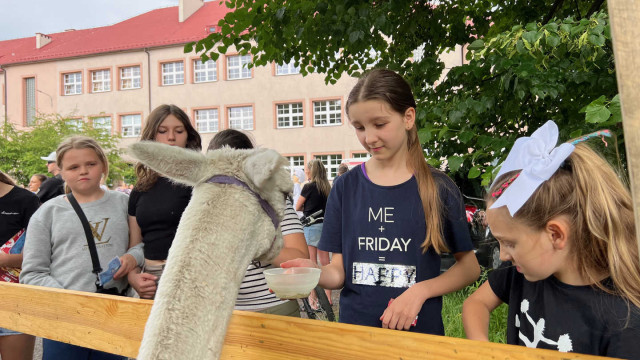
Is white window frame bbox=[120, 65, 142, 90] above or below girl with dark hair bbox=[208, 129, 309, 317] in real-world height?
above

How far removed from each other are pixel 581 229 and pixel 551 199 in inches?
4.6

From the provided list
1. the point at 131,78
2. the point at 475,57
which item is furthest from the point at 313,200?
the point at 131,78

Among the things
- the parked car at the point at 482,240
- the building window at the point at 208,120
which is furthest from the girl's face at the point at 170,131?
the building window at the point at 208,120

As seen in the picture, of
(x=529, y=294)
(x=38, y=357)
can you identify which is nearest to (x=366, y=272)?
(x=529, y=294)

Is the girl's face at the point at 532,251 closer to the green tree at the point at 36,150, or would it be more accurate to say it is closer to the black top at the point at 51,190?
the black top at the point at 51,190

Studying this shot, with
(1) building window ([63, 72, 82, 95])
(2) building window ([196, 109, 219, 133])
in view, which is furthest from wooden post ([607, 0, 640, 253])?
(1) building window ([63, 72, 82, 95])

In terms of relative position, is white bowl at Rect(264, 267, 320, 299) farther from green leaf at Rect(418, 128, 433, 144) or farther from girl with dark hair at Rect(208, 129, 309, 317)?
green leaf at Rect(418, 128, 433, 144)

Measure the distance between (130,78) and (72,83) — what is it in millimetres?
4762

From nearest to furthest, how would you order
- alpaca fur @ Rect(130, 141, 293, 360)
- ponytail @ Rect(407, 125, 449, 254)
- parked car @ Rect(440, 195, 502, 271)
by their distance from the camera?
alpaca fur @ Rect(130, 141, 293, 360) → ponytail @ Rect(407, 125, 449, 254) → parked car @ Rect(440, 195, 502, 271)

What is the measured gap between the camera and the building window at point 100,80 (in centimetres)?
3103

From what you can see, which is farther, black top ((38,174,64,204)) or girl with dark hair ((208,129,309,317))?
black top ((38,174,64,204))

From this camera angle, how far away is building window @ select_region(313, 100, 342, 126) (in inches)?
1030

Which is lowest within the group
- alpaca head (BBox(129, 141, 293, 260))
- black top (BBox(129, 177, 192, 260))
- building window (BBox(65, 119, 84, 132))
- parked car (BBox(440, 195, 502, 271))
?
parked car (BBox(440, 195, 502, 271))

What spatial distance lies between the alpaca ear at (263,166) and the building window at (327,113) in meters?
24.9
